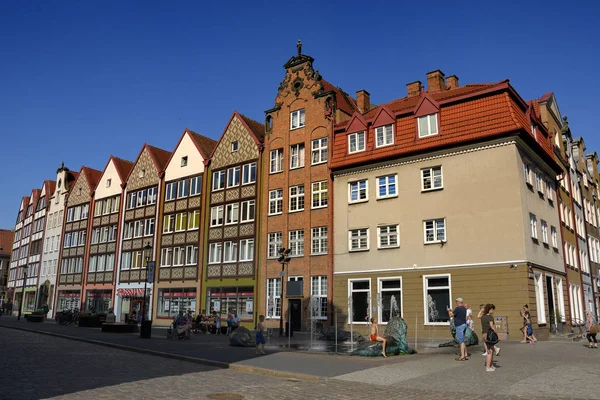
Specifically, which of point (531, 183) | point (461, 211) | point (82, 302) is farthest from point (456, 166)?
point (82, 302)

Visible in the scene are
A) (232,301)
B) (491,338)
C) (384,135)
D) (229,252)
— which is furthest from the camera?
(229,252)

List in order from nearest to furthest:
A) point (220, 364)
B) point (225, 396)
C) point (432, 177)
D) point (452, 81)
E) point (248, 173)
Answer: point (225, 396) → point (220, 364) → point (432, 177) → point (452, 81) → point (248, 173)

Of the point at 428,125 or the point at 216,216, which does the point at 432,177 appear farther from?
the point at 216,216

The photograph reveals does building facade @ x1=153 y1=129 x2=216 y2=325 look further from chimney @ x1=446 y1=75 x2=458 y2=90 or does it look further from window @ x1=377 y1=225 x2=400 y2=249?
chimney @ x1=446 y1=75 x2=458 y2=90

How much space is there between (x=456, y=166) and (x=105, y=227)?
3866 cm

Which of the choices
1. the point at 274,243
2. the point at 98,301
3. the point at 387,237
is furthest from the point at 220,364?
the point at 98,301

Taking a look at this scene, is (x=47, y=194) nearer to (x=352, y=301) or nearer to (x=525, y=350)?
(x=352, y=301)

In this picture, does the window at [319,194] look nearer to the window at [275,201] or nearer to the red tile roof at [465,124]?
the red tile roof at [465,124]

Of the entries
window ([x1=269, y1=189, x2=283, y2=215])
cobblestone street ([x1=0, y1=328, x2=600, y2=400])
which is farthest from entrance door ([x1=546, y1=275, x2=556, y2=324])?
window ([x1=269, y1=189, x2=283, y2=215])

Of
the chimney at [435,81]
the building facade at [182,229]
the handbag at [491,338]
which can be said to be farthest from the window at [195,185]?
the handbag at [491,338]

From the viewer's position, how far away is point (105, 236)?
53.3m

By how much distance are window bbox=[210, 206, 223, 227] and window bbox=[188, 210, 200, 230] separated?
165 centimetres

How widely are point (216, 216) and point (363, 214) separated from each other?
14.5m

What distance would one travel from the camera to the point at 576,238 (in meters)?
37.8
